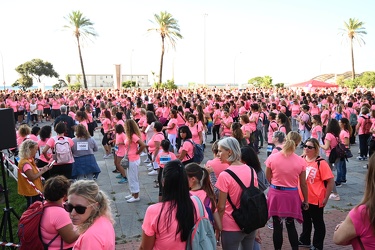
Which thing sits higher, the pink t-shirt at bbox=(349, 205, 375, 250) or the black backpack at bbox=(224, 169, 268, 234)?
the pink t-shirt at bbox=(349, 205, 375, 250)

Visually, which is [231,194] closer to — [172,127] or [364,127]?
[172,127]

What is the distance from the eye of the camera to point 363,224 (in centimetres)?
236

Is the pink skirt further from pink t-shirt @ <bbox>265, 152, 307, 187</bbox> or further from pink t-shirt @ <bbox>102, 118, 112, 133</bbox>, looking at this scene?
pink t-shirt @ <bbox>102, 118, 112, 133</bbox>

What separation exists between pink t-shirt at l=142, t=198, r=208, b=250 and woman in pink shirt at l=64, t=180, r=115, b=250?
300 millimetres

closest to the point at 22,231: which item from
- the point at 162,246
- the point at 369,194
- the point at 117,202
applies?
the point at 162,246

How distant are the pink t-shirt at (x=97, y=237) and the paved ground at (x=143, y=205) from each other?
3.09 meters

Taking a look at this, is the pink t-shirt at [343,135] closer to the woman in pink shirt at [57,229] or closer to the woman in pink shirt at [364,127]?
the woman in pink shirt at [364,127]

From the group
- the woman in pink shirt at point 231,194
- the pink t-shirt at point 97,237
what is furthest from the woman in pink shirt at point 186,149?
the pink t-shirt at point 97,237

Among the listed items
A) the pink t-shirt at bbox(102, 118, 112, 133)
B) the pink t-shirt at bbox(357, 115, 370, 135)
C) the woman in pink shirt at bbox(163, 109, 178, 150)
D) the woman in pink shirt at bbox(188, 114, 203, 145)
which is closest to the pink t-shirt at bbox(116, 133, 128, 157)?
the woman in pink shirt at bbox(188, 114, 203, 145)

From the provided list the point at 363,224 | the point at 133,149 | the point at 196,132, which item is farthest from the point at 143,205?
the point at 363,224

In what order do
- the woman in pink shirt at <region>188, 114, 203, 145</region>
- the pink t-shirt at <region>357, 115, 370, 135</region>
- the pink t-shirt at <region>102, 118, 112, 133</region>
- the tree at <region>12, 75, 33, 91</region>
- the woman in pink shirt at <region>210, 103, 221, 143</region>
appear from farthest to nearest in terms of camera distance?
the tree at <region>12, 75, 33, 91</region> < the woman in pink shirt at <region>210, 103, 221, 143</region> < the pink t-shirt at <region>102, 118, 112, 133</region> < the pink t-shirt at <region>357, 115, 370, 135</region> < the woman in pink shirt at <region>188, 114, 203, 145</region>

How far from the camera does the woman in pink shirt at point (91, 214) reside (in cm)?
252

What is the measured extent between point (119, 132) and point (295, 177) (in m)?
4.76

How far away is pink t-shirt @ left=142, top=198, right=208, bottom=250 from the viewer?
8.83ft
